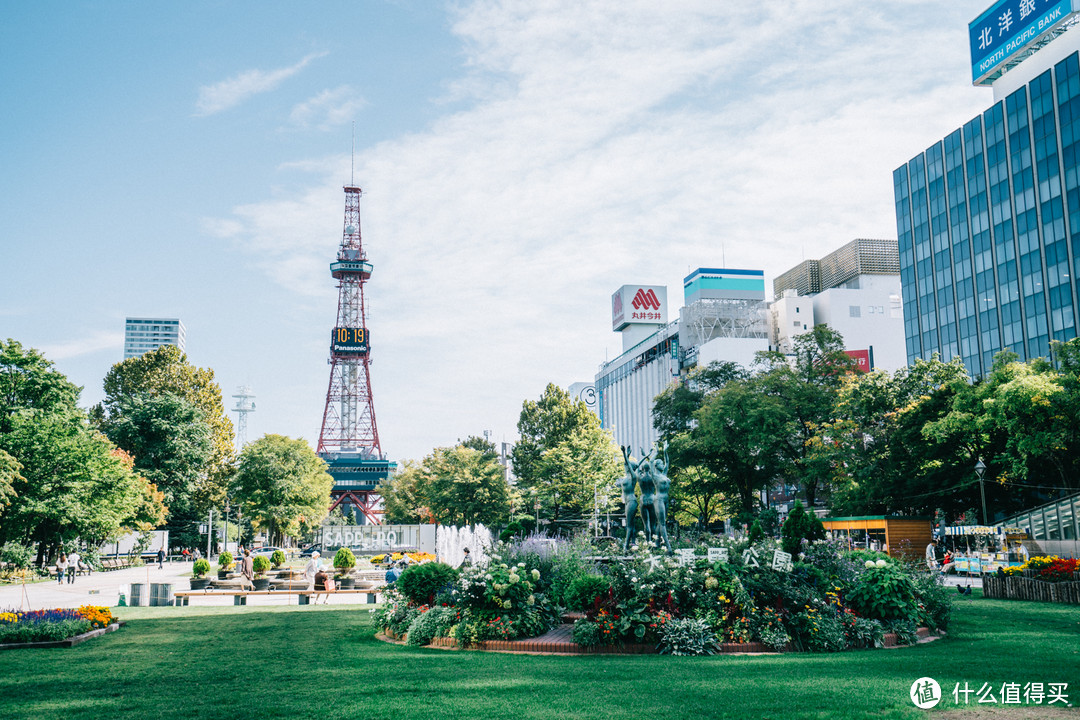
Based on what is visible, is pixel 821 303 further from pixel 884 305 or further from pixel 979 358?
pixel 979 358

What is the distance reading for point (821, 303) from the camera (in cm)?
10206

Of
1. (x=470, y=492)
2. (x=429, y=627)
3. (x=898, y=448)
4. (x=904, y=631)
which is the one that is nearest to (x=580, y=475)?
(x=470, y=492)

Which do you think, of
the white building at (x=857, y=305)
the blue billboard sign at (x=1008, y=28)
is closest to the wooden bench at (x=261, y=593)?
the blue billboard sign at (x=1008, y=28)

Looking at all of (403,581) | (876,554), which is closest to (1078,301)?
(876,554)

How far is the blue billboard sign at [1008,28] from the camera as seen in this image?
5991 centimetres

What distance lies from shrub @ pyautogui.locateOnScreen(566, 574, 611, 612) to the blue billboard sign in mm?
64616

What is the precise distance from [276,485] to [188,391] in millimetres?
12650

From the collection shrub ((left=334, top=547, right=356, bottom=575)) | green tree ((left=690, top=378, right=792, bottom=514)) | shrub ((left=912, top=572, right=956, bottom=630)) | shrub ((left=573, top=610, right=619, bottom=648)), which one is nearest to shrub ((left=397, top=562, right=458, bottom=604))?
shrub ((left=573, top=610, right=619, bottom=648))

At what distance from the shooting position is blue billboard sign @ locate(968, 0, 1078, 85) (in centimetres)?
5991

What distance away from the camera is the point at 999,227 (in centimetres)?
6341

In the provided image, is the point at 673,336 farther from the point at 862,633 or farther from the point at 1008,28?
the point at 862,633

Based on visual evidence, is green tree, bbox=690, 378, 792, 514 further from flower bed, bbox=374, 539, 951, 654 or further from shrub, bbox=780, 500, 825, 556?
flower bed, bbox=374, 539, 951, 654

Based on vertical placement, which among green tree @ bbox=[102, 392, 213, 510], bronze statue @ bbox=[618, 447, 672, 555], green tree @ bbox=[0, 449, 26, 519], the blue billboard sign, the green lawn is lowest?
the green lawn

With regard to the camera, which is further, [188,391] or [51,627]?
[188,391]
